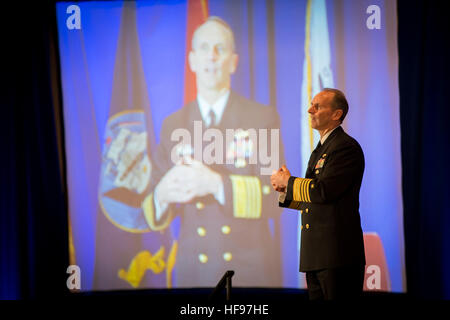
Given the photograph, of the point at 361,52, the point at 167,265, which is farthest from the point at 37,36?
the point at 361,52

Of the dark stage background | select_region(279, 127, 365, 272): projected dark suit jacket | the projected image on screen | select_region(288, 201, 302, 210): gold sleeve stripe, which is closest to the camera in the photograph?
select_region(279, 127, 365, 272): projected dark suit jacket

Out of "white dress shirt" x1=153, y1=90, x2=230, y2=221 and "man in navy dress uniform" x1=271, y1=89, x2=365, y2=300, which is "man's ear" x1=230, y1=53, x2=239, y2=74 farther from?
"man in navy dress uniform" x1=271, y1=89, x2=365, y2=300

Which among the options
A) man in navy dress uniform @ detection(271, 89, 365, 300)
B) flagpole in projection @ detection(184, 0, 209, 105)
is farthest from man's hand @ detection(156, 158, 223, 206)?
man in navy dress uniform @ detection(271, 89, 365, 300)

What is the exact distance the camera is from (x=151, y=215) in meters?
3.55

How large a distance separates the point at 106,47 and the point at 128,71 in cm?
24

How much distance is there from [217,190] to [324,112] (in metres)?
1.54

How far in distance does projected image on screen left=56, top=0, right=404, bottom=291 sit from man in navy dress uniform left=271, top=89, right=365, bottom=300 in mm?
1363

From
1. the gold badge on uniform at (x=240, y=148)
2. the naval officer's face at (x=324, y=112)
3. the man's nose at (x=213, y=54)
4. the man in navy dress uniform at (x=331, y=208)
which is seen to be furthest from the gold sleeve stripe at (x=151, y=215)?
the naval officer's face at (x=324, y=112)

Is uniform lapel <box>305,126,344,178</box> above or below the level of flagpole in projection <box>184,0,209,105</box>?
below

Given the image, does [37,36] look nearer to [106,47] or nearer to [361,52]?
[106,47]

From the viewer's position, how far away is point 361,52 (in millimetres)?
3447

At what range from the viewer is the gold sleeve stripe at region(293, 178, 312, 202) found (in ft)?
6.53

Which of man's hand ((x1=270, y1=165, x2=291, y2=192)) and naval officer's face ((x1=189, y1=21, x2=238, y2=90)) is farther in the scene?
naval officer's face ((x1=189, y1=21, x2=238, y2=90))

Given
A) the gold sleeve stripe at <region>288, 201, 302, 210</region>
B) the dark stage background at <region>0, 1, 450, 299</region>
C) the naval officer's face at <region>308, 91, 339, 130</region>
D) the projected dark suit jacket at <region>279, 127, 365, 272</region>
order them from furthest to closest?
the dark stage background at <region>0, 1, 450, 299</region> → the gold sleeve stripe at <region>288, 201, 302, 210</region> → the naval officer's face at <region>308, 91, 339, 130</region> → the projected dark suit jacket at <region>279, 127, 365, 272</region>
